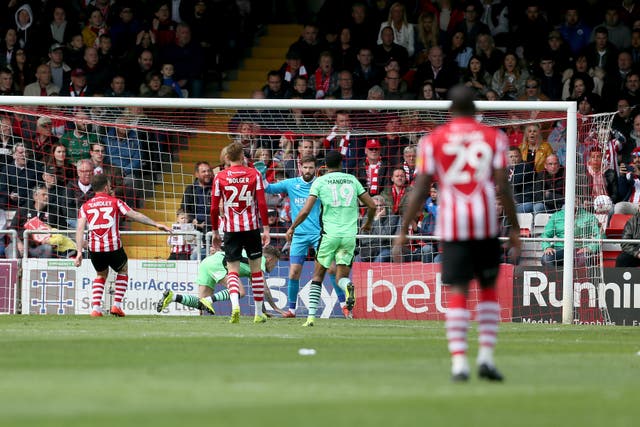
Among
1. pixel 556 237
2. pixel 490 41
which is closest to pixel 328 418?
pixel 556 237

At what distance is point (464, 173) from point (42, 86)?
17278mm

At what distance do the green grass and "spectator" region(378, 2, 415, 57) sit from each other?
37.5 feet

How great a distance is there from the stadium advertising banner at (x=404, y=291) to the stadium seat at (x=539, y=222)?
0.86 meters

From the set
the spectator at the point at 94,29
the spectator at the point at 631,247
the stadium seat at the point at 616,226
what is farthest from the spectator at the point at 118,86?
the spectator at the point at 631,247

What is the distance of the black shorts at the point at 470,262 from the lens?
8680mm

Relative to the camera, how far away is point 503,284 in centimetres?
1877

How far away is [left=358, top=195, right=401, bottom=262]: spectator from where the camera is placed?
19.8 m

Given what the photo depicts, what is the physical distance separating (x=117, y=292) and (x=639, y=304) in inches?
296

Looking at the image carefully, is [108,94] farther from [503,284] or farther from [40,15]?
[503,284]

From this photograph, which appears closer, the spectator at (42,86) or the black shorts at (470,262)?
the black shorts at (470,262)

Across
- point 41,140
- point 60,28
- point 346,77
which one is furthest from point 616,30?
point 60,28

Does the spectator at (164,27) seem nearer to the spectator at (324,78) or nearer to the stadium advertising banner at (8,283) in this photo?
the spectator at (324,78)

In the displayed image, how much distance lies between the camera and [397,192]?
1991cm

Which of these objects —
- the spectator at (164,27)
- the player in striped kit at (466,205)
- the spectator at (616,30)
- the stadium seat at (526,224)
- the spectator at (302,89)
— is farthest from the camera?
the spectator at (164,27)
